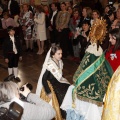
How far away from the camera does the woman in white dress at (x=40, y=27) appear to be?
27.0 feet

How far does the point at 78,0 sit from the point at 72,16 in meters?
4.38

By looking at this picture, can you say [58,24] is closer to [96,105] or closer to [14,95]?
[96,105]

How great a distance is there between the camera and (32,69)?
23.3 feet

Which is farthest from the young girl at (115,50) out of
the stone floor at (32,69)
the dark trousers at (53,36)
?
the dark trousers at (53,36)

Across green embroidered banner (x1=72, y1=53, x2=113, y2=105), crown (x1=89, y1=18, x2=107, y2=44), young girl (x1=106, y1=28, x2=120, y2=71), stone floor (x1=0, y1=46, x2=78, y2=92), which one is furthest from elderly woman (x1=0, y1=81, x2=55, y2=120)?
stone floor (x1=0, y1=46, x2=78, y2=92)

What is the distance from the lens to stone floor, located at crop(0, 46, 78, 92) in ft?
21.0

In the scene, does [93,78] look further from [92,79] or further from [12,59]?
[12,59]

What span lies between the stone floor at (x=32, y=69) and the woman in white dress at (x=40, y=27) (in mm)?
367

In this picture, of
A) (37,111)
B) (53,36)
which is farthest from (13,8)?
(37,111)

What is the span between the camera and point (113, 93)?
2.13 m

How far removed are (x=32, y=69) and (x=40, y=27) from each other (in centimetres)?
179

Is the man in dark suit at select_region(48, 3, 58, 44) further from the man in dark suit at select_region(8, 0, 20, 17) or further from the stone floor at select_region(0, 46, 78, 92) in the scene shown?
the man in dark suit at select_region(8, 0, 20, 17)

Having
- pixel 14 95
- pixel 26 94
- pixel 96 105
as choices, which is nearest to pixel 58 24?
pixel 96 105

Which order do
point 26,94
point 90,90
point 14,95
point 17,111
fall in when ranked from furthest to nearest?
point 90,90, point 26,94, point 14,95, point 17,111
